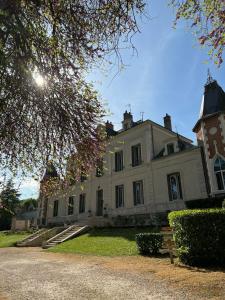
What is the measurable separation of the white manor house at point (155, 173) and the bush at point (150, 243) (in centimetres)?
611

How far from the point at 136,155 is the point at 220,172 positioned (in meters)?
9.71

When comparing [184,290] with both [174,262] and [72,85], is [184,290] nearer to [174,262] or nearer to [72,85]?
[174,262]

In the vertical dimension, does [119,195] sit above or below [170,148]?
below


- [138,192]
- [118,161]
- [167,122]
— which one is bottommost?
[138,192]

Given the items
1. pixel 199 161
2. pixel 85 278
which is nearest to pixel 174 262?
pixel 85 278

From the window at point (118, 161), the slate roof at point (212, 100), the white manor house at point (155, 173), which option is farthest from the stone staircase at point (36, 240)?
the slate roof at point (212, 100)

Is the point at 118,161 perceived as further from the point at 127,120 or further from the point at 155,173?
the point at 155,173

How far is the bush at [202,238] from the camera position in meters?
8.84

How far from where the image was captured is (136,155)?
25.8 meters

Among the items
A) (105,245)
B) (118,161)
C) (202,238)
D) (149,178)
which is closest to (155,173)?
(149,178)

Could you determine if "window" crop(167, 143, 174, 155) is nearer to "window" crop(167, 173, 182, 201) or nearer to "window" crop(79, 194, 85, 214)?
"window" crop(167, 173, 182, 201)

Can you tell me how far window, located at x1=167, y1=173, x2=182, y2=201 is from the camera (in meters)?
21.3

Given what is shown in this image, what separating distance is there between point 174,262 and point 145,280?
2.90 m

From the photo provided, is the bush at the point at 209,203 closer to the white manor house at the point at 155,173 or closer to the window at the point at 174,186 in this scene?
the white manor house at the point at 155,173
